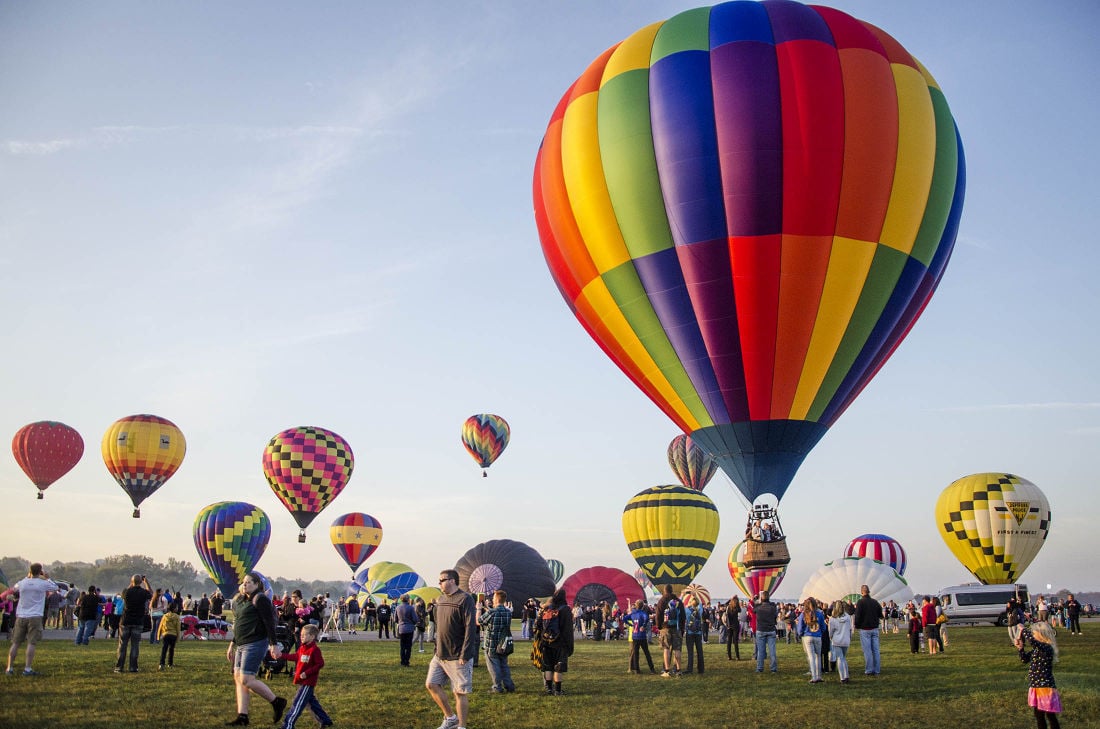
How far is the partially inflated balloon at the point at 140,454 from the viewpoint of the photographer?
3759 centimetres

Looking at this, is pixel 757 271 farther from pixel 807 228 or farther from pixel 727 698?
pixel 727 698

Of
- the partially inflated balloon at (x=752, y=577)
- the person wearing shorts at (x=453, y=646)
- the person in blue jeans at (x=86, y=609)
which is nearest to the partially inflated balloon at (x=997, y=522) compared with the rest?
the partially inflated balloon at (x=752, y=577)

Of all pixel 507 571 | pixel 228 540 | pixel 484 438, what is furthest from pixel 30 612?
pixel 484 438

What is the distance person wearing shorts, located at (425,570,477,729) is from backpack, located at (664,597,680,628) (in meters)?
6.99

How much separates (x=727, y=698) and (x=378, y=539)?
119 ft

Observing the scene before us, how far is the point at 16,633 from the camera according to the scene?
11.7m

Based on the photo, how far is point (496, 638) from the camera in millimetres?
11820

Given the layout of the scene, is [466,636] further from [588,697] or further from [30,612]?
[30,612]

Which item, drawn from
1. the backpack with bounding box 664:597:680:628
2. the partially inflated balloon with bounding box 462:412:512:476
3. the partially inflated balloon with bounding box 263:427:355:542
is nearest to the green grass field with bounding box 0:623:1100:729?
the backpack with bounding box 664:597:680:628

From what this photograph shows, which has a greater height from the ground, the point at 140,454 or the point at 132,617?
the point at 140,454

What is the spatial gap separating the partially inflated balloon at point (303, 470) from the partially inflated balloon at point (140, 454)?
457 cm

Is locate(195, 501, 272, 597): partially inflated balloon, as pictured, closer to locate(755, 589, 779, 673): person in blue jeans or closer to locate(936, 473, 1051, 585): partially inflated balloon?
locate(755, 589, 779, 673): person in blue jeans

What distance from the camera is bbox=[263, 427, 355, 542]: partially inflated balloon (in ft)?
122

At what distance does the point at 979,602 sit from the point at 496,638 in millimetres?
29576
